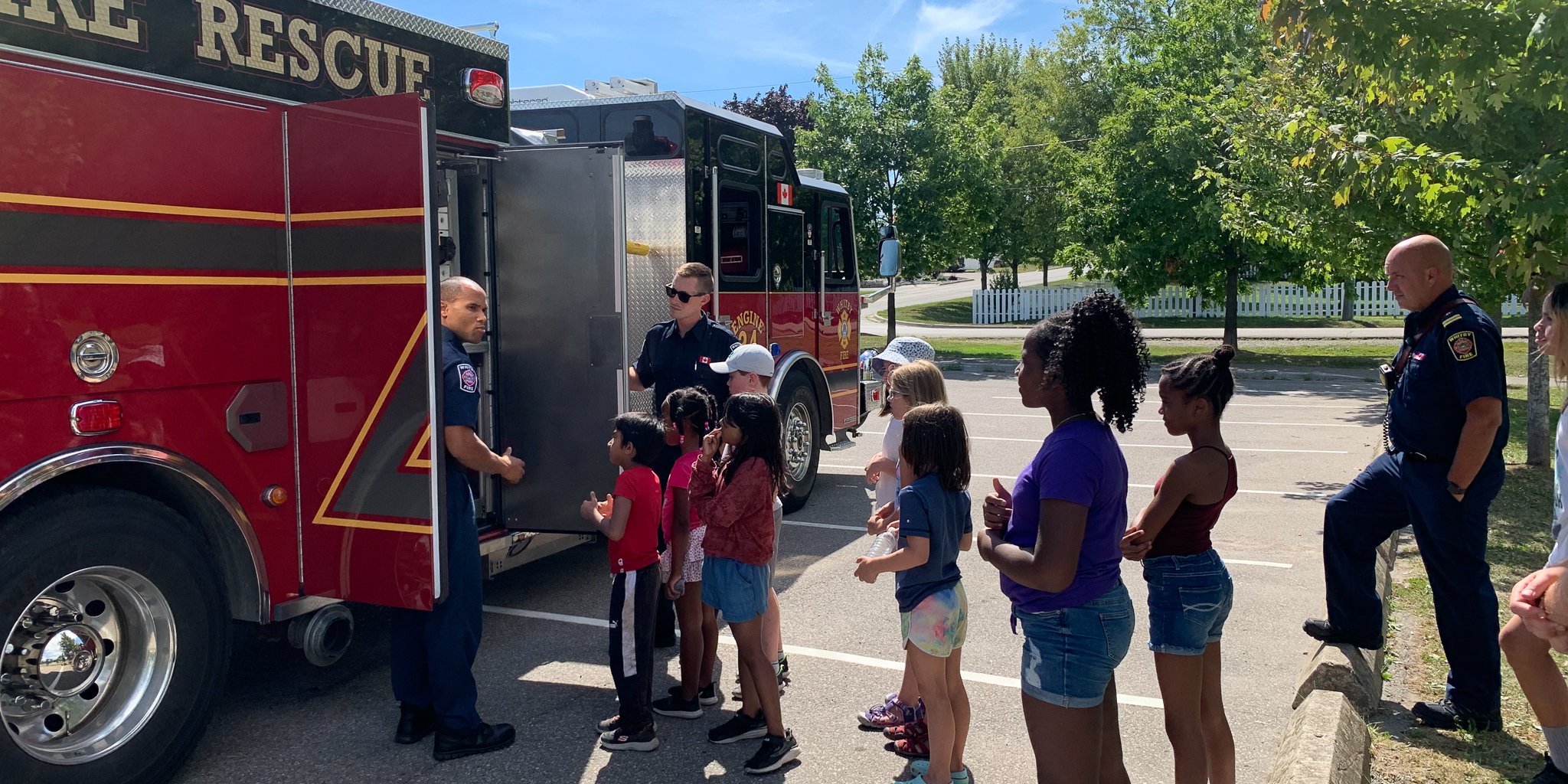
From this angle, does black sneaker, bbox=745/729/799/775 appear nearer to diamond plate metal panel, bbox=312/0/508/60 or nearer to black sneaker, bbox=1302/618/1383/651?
black sneaker, bbox=1302/618/1383/651

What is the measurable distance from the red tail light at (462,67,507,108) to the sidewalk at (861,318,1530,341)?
21552 mm

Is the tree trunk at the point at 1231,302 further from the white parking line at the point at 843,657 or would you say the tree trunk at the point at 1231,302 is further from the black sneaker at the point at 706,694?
the black sneaker at the point at 706,694

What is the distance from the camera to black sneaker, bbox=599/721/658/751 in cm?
441

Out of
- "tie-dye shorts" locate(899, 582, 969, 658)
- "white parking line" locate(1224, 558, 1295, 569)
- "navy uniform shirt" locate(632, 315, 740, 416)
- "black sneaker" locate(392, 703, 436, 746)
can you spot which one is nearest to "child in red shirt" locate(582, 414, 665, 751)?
"black sneaker" locate(392, 703, 436, 746)

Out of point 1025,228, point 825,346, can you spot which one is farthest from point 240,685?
point 1025,228

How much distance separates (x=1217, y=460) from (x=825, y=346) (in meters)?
6.53

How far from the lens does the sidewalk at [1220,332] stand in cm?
2816

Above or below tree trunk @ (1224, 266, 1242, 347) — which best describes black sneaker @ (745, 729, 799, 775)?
below

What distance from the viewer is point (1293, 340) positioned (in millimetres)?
27547

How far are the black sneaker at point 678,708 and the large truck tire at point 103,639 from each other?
5.68 feet

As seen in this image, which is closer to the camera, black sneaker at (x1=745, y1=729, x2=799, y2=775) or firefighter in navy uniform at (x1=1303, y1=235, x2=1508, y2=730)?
black sneaker at (x1=745, y1=729, x2=799, y2=775)

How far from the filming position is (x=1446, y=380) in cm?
443

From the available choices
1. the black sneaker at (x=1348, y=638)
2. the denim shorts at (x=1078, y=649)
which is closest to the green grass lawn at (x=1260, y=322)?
the black sneaker at (x=1348, y=638)

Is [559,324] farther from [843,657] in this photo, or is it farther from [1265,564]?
[1265,564]
